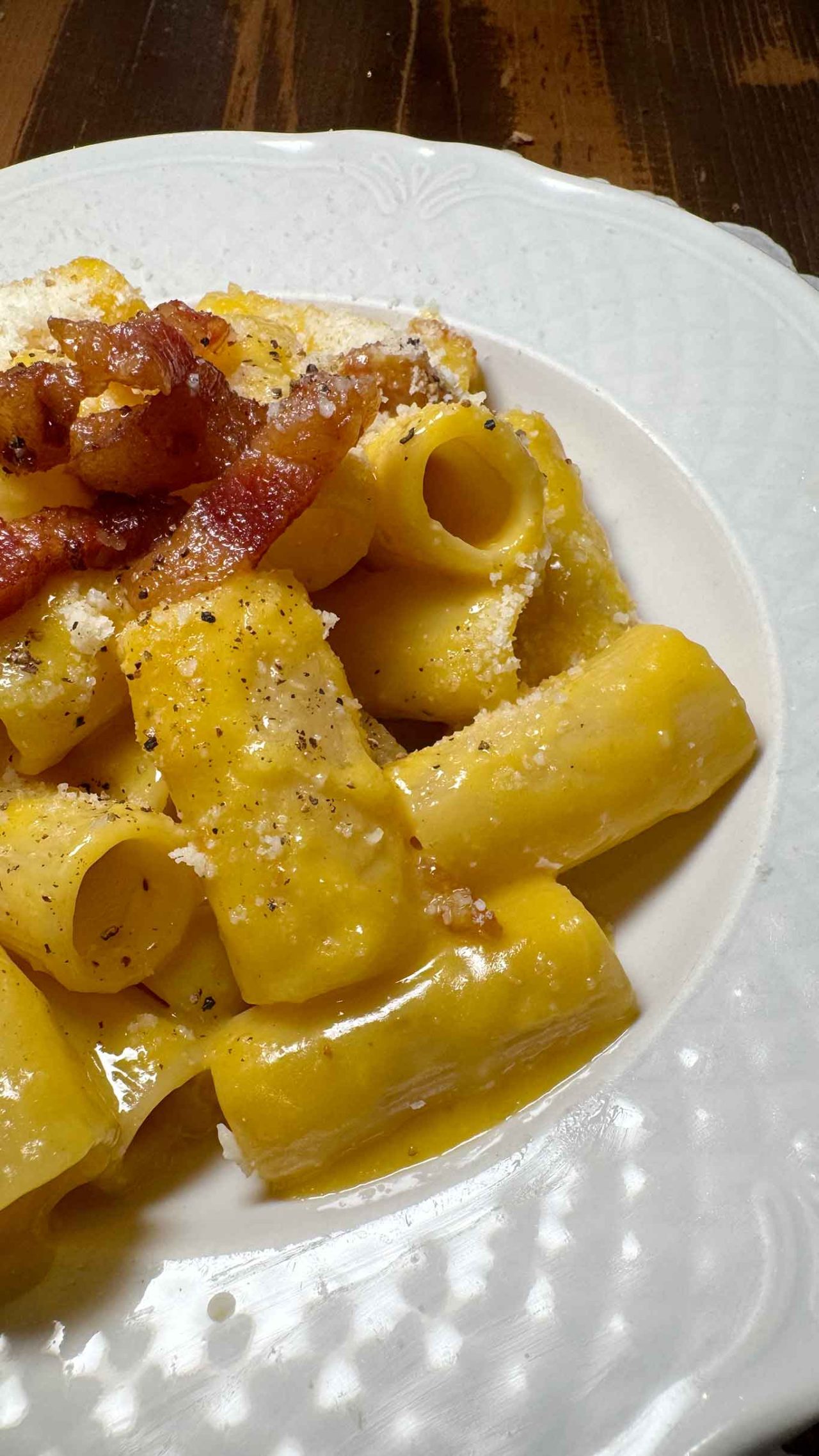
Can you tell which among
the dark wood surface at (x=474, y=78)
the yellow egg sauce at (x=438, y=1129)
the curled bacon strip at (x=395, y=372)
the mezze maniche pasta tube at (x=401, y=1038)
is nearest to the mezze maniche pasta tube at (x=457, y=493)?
the curled bacon strip at (x=395, y=372)

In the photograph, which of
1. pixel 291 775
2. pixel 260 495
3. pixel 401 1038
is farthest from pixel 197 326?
pixel 401 1038

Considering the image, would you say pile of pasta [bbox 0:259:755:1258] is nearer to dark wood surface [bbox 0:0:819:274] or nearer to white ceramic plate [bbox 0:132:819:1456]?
white ceramic plate [bbox 0:132:819:1456]

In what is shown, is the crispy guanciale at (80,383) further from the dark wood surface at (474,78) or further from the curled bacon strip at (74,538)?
Answer: the dark wood surface at (474,78)

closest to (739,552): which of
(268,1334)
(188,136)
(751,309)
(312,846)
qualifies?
(751,309)

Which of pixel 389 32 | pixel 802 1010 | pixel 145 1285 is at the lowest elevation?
pixel 145 1285

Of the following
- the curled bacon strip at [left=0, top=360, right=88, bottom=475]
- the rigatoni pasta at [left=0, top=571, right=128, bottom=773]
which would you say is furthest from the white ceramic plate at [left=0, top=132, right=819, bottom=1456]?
the curled bacon strip at [left=0, top=360, right=88, bottom=475]

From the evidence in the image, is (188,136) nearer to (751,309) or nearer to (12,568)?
(751,309)
